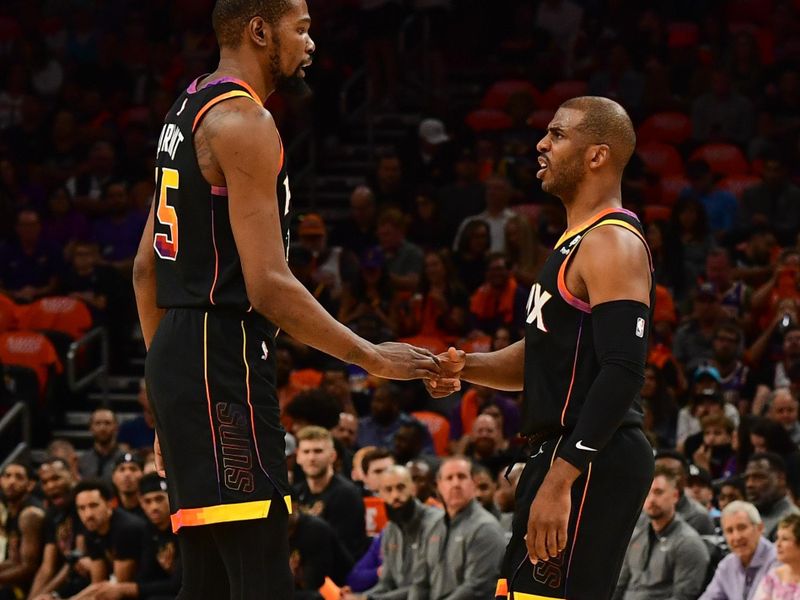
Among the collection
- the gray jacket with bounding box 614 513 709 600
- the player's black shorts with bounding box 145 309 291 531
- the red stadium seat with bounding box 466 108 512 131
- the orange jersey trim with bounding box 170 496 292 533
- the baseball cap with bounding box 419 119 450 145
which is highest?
the red stadium seat with bounding box 466 108 512 131

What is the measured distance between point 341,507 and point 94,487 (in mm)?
2023

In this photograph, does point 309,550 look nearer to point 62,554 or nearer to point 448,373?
point 62,554

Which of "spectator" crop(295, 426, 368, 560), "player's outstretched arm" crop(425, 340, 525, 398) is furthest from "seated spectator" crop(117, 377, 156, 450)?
"player's outstretched arm" crop(425, 340, 525, 398)

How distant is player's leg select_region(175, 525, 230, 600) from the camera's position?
409 centimetres

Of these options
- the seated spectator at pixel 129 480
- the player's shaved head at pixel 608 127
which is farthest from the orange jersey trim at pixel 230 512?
the seated spectator at pixel 129 480

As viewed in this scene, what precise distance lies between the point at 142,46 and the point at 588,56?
5.54 m

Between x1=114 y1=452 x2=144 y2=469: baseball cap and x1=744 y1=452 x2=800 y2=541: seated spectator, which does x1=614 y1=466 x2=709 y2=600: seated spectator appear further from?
x1=114 y1=452 x2=144 y2=469: baseball cap

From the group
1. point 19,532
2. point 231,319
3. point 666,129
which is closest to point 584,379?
point 231,319

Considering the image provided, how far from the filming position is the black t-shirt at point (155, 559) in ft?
34.9

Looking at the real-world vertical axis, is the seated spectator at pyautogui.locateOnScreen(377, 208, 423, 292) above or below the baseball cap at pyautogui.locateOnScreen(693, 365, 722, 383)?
above

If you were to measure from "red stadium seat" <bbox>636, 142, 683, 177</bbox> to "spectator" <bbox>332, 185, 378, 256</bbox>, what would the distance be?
2812 millimetres

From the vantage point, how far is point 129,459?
11.4 meters

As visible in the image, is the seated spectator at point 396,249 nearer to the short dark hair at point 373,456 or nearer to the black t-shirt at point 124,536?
the short dark hair at point 373,456

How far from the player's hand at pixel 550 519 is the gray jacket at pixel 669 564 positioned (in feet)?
17.1
